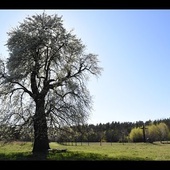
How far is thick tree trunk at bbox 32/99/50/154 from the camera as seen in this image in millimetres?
18297

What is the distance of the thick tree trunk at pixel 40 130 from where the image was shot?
18.3 meters

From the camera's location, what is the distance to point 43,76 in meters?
21.4

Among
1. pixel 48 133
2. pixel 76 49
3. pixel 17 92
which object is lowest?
pixel 48 133

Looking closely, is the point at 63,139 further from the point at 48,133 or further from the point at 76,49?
the point at 76,49

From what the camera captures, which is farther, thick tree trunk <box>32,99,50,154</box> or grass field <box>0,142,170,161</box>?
thick tree trunk <box>32,99,50,154</box>

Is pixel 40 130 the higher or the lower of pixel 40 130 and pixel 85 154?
the higher

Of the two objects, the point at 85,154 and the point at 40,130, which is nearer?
the point at 40,130

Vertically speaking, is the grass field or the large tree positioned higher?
the large tree

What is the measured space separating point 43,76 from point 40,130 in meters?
4.43

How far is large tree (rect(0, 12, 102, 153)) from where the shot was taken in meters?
19.2
